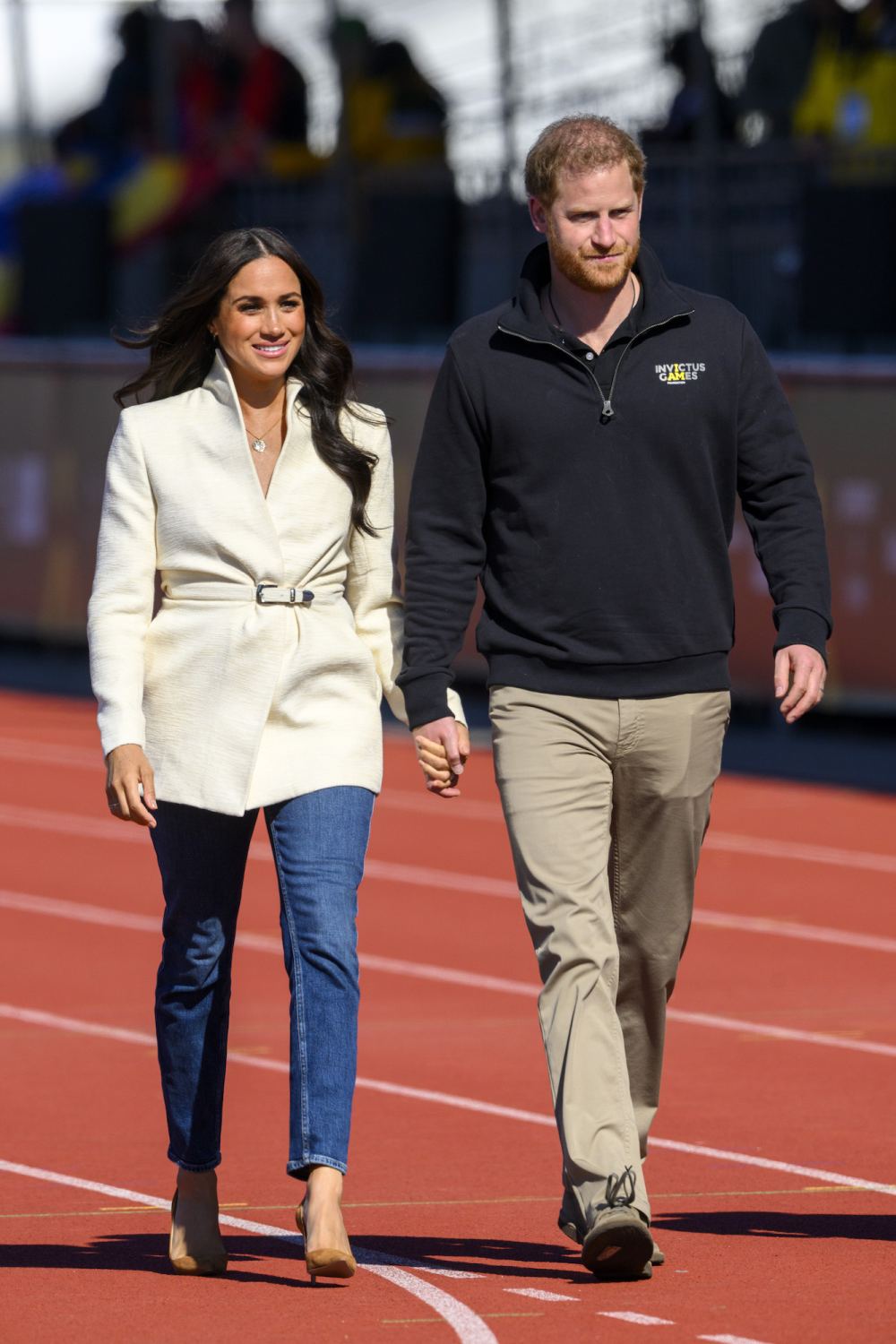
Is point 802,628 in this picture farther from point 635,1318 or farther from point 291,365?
point 635,1318

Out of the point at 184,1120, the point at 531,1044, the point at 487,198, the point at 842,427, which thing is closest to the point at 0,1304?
the point at 184,1120

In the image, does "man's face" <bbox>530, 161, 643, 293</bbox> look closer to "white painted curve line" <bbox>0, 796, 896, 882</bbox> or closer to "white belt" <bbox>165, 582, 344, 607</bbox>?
"white belt" <bbox>165, 582, 344, 607</bbox>

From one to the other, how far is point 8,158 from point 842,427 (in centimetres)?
1061

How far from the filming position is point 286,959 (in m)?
5.77

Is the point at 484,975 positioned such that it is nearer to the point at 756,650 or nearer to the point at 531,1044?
the point at 531,1044

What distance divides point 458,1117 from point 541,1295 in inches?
88.8

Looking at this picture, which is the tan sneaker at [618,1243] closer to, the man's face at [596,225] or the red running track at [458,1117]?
the red running track at [458,1117]

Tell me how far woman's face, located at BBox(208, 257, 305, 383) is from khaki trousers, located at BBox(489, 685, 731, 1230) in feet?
2.72

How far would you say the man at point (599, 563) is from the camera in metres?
5.77

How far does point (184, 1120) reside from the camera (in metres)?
5.90

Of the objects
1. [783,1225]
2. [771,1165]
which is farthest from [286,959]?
[771,1165]

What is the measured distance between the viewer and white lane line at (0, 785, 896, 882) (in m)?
13.6

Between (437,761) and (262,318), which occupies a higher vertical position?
(262,318)

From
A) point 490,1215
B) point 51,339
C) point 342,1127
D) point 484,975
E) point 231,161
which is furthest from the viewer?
point 51,339
